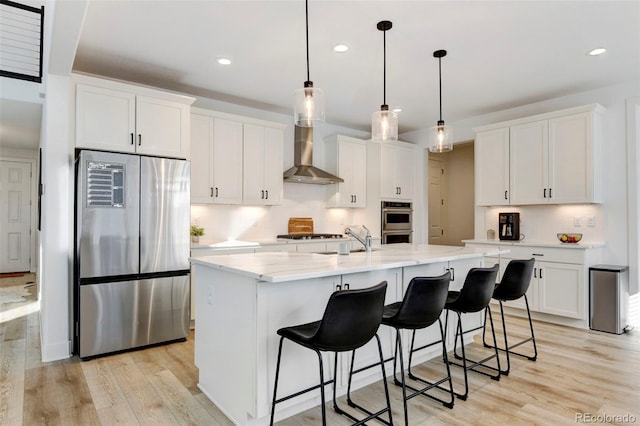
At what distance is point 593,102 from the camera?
4516 mm

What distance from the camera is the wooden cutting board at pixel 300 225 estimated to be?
5586 millimetres

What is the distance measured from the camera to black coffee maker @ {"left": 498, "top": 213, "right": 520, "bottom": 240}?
→ 5.09m

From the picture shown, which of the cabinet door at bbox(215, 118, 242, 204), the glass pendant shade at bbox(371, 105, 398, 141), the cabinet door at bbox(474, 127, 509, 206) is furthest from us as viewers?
the cabinet door at bbox(474, 127, 509, 206)

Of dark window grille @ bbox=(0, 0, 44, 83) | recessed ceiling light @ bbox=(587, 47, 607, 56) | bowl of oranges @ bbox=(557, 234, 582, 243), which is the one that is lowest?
bowl of oranges @ bbox=(557, 234, 582, 243)

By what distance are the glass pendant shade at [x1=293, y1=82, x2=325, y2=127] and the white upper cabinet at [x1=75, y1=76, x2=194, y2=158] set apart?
173 centimetres

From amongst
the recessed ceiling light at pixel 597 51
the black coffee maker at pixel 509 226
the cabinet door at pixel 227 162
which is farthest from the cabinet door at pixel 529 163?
the cabinet door at pixel 227 162

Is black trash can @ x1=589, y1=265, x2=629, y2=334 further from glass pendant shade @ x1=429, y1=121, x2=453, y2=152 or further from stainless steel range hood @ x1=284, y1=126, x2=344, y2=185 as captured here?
stainless steel range hood @ x1=284, y1=126, x2=344, y2=185

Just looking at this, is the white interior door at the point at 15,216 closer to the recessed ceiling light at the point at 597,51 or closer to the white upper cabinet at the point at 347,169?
the white upper cabinet at the point at 347,169

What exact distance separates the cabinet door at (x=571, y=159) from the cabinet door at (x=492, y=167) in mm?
571

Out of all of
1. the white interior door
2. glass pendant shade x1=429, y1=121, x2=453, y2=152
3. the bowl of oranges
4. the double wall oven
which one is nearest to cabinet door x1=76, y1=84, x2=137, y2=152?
glass pendant shade x1=429, y1=121, x2=453, y2=152

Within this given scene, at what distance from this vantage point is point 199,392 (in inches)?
103

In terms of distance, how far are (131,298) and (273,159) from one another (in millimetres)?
2449

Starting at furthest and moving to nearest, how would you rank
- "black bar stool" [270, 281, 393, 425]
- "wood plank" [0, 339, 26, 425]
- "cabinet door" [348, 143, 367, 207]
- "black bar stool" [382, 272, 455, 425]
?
1. "cabinet door" [348, 143, 367, 207]
2. "wood plank" [0, 339, 26, 425]
3. "black bar stool" [382, 272, 455, 425]
4. "black bar stool" [270, 281, 393, 425]

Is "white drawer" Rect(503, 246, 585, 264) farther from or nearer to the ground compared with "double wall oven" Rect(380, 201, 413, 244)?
nearer to the ground
